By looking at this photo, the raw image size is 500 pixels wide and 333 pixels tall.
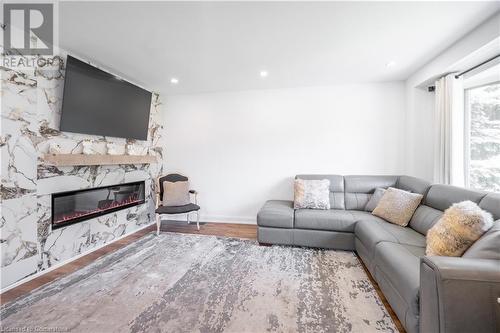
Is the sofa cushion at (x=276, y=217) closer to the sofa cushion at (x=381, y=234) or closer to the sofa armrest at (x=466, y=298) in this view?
the sofa cushion at (x=381, y=234)

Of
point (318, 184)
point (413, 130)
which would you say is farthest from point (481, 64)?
point (318, 184)

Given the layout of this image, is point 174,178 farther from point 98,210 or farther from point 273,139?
point 273,139

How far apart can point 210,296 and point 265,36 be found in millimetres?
2588

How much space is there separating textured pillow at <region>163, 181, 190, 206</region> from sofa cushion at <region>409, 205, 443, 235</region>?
327 centimetres

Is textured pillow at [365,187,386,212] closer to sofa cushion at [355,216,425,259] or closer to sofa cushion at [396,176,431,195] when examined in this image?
sofa cushion at [396,176,431,195]

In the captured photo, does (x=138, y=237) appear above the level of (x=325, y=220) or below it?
below

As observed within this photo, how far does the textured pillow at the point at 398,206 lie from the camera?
248cm

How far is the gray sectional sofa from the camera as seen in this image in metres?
1.11

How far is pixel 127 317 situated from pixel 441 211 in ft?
9.94

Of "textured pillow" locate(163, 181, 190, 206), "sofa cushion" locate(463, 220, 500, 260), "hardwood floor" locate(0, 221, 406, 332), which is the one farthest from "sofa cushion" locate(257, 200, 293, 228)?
"sofa cushion" locate(463, 220, 500, 260)

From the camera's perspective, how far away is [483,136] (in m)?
2.54

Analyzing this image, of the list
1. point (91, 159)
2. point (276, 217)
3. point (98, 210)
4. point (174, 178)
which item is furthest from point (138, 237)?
point (276, 217)

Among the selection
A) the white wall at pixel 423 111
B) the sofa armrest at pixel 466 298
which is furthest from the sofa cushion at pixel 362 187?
the sofa armrest at pixel 466 298

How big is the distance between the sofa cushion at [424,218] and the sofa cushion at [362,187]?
0.79 meters
